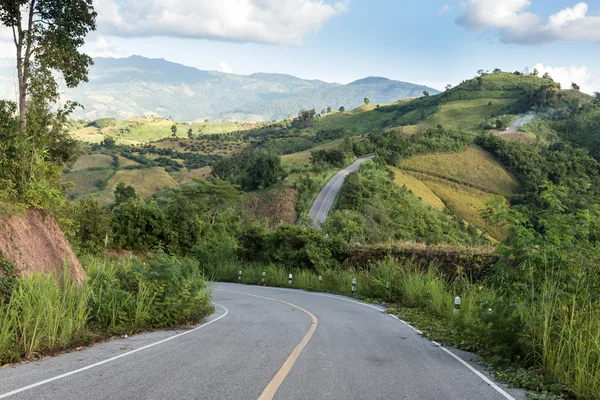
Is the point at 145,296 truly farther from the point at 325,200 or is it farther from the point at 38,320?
the point at 325,200

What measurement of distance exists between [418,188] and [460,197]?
7584 millimetres

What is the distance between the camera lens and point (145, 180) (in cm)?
10769

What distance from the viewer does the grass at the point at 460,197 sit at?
65.7m

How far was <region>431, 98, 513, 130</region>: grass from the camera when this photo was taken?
131250 mm

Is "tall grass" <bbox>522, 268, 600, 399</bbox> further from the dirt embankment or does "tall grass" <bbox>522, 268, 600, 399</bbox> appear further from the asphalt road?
the dirt embankment

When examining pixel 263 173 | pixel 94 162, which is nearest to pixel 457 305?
pixel 263 173

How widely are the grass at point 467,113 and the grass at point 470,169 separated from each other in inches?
1656

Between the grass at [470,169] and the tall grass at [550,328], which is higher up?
the grass at [470,169]

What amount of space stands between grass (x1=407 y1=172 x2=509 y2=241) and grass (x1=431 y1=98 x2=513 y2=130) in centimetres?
5390

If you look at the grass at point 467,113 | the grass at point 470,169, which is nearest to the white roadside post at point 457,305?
the grass at point 470,169

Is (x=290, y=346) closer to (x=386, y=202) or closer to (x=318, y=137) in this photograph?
(x=386, y=202)

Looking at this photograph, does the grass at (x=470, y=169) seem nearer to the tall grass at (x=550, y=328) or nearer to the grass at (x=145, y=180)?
the grass at (x=145, y=180)

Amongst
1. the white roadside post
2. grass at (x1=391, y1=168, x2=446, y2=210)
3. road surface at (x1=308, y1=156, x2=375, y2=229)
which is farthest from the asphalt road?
grass at (x1=391, y1=168, x2=446, y2=210)

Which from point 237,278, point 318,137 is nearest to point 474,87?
point 318,137
